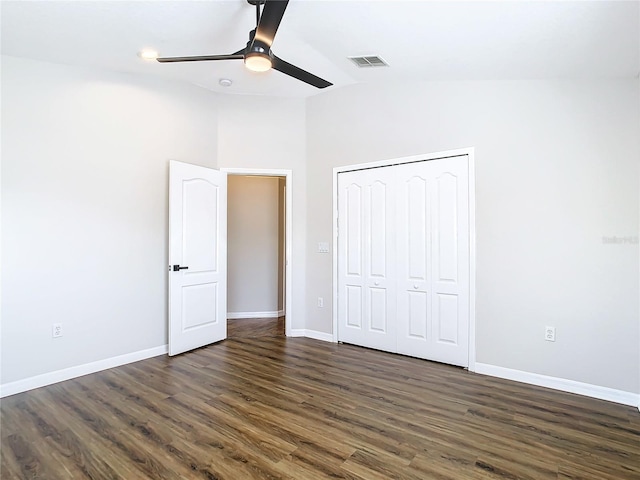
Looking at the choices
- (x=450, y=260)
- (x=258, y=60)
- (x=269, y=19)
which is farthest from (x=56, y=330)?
(x=450, y=260)

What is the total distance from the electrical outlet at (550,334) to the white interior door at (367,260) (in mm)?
1438

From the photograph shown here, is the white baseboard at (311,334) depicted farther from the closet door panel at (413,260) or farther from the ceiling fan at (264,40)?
the ceiling fan at (264,40)

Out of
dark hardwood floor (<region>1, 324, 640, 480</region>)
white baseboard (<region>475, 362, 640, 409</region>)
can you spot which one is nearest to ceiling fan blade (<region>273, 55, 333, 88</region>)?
dark hardwood floor (<region>1, 324, 640, 480</region>)

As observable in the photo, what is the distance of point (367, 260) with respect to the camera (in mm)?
4242

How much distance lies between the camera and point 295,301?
475 cm

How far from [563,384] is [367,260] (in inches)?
84.6

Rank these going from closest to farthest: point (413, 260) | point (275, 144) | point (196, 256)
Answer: point (413, 260) < point (196, 256) < point (275, 144)

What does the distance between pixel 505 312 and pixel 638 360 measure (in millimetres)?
972

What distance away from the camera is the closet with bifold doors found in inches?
143

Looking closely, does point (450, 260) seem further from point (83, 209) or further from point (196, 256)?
point (83, 209)

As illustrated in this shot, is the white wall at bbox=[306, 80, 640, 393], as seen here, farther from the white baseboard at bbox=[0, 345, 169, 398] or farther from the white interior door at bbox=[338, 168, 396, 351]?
the white baseboard at bbox=[0, 345, 169, 398]

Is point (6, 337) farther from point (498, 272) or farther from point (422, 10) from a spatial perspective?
point (498, 272)

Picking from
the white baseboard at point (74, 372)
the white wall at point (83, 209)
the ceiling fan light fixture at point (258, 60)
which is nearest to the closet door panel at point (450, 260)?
the ceiling fan light fixture at point (258, 60)

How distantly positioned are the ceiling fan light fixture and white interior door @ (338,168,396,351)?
2000 millimetres
